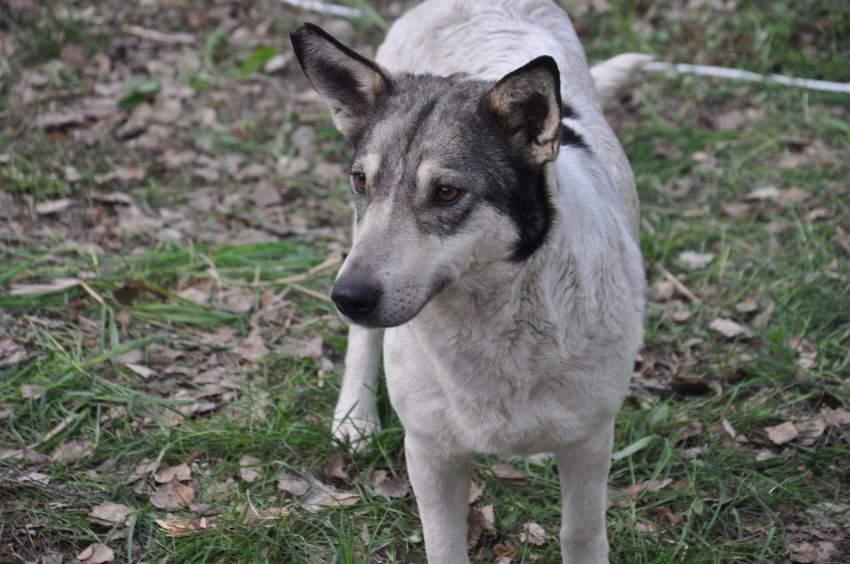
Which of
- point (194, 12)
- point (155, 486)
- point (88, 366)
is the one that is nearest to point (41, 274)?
point (88, 366)

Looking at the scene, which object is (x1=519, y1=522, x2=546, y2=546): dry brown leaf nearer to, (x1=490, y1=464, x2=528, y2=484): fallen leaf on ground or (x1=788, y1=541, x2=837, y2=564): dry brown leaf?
(x1=490, y1=464, x2=528, y2=484): fallen leaf on ground

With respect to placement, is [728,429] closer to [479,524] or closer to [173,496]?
[479,524]

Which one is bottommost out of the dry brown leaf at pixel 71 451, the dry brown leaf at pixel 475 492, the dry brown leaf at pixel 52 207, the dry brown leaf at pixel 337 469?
the dry brown leaf at pixel 475 492

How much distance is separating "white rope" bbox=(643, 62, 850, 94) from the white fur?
4.14 meters

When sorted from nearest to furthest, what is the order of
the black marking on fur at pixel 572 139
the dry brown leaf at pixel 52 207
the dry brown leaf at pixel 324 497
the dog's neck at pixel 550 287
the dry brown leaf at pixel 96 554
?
the dog's neck at pixel 550 287
the black marking on fur at pixel 572 139
the dry brown leaf at pixel 96 554
the dry brown leaf at pixel 324 497
the dry brown leaf at pixel 52 207

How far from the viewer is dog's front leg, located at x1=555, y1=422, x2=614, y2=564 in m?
3.36

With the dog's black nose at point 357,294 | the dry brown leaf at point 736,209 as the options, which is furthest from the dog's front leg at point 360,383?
the dry brown leaf at point 736,209

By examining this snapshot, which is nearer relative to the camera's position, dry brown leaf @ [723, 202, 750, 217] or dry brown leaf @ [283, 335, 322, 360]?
dry brown leaf @ [283, 335, 322, 360]

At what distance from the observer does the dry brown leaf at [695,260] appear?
18.7ft

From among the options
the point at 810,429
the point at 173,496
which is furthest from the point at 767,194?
the point at 173,496

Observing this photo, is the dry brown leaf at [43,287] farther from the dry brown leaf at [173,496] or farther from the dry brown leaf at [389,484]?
the dry brown leaf at [389,484]

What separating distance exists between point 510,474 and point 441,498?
0.90 meters

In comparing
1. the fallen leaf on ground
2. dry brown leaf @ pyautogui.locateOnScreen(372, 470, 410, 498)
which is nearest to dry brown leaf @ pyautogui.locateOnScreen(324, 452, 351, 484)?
dry brown leaf @ pyautogui.locateOnScreen(372, 470, 410, 498)

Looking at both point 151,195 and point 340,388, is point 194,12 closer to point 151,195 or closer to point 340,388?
point 151,195
